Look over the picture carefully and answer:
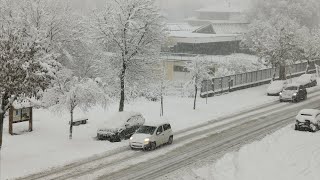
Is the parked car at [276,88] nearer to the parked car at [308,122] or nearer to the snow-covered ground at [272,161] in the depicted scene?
the parked car at [308,122]

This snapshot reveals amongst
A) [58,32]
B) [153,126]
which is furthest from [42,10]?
[153,126]

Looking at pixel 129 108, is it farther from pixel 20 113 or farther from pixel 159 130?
pixel 159 130

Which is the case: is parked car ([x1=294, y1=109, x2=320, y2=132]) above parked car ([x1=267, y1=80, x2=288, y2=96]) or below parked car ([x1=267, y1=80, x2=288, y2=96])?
below

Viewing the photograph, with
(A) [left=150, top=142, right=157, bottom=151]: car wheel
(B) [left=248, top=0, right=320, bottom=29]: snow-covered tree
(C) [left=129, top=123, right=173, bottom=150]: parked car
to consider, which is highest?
(B) [left=248, top=0, right=320, bottom=29]: snow-covered tree

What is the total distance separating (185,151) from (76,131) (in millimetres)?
9108

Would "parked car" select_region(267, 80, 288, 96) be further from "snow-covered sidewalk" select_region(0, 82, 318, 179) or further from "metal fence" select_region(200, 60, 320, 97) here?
"metal fence" select_region(200, 60, 320, 97)

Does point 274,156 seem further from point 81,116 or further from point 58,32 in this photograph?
point 58,32

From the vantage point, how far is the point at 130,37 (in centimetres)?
3831

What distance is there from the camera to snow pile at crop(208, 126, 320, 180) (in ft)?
86.2

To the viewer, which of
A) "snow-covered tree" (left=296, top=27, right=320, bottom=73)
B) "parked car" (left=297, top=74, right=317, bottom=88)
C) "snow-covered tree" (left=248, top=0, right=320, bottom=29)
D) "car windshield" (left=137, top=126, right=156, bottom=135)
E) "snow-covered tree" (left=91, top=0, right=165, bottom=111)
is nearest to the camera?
"car windshield" (left=137, top=126, right=156, bottom=135)

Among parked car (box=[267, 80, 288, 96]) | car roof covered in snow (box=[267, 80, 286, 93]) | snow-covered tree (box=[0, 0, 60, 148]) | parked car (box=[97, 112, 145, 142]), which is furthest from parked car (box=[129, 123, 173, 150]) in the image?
car roof covered in snow (box=[267, 80, 286, 93])

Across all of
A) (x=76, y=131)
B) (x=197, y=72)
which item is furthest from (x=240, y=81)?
(x=76, y=131)

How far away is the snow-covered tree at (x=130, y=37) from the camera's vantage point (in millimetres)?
38062

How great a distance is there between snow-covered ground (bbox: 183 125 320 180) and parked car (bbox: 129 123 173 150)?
15.1 ft
